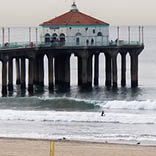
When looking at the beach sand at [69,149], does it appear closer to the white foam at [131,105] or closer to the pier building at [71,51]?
the white foam at [131,105]

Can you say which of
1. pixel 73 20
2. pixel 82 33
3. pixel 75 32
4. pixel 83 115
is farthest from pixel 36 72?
pixel 83 115

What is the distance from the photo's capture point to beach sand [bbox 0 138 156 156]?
35688 mm

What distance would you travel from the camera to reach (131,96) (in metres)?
66.8

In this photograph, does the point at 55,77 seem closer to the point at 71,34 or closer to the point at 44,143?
the point at 71,34

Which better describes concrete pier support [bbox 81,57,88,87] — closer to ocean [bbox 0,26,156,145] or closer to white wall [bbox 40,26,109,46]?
ocean [bbox 0,26,156,145]

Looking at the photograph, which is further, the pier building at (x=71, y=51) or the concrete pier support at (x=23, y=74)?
the concrete pier support at (x=23, y=74)

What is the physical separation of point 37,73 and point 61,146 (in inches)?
1270

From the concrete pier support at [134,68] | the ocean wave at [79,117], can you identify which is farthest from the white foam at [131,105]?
the concrete pier support at [134,68]

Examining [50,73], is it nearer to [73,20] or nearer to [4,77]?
[4,77]

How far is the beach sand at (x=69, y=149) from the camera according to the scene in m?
35.7

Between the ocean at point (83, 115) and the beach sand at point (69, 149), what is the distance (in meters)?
2.32

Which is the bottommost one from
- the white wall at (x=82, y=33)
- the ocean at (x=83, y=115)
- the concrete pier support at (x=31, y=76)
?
the ocean at (x=83, y=115)

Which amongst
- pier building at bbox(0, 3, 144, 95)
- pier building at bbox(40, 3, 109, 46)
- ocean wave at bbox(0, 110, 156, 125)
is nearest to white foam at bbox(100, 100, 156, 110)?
ocean wave at bbox(0, 110, 156, 125)

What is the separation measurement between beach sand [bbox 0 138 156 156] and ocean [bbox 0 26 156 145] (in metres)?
2.32
